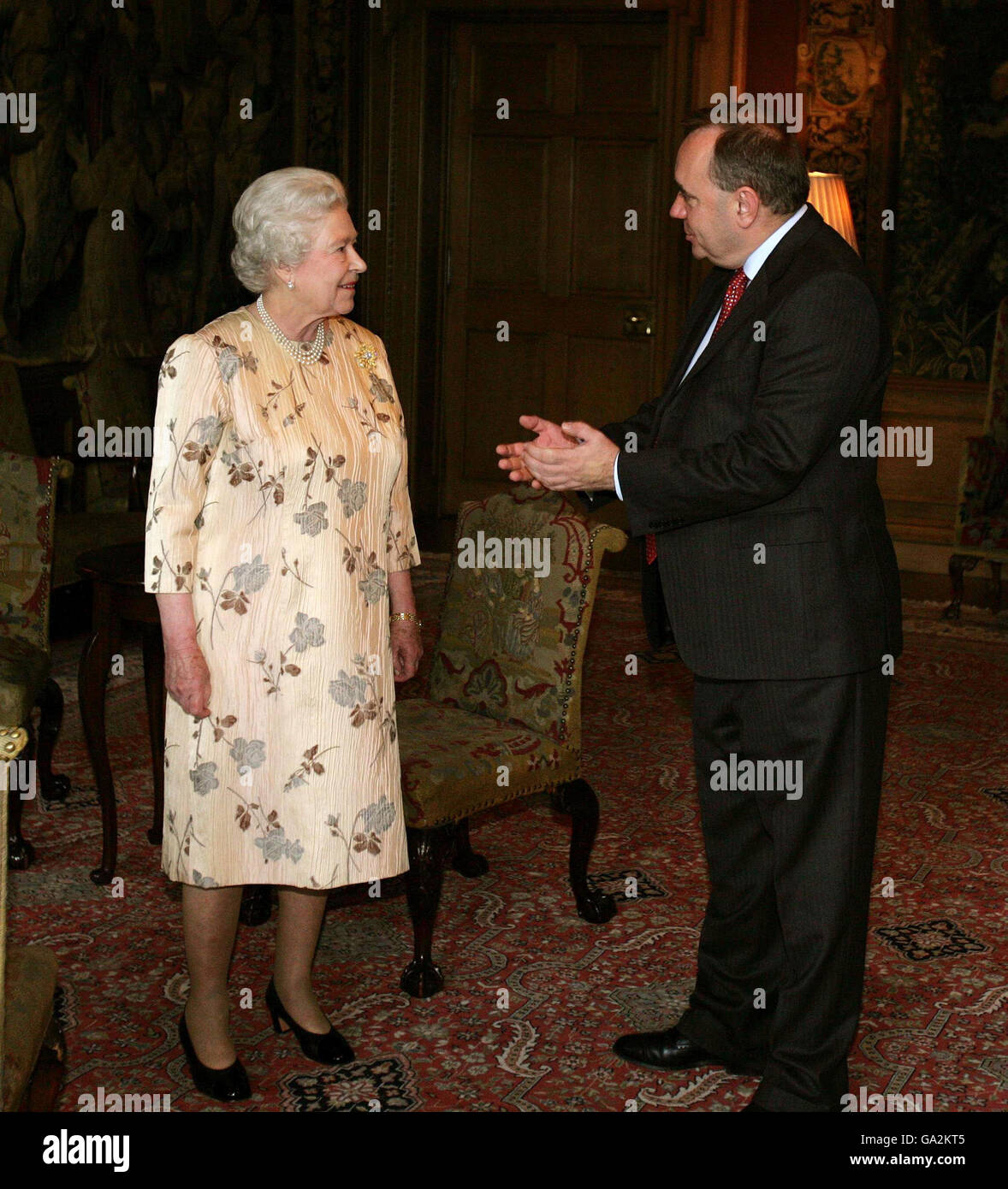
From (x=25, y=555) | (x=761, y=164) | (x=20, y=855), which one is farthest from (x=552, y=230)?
(x=761, y=164)

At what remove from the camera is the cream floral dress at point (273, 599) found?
269 cm

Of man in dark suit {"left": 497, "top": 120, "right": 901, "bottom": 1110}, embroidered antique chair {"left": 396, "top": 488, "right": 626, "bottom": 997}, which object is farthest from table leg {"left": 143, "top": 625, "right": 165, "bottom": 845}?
man in dark suit {"left": 497, "top": 120, "right": 901, "bottom": 1110}

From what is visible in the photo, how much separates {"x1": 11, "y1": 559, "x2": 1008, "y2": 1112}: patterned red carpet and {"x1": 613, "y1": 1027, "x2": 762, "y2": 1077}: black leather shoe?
0.03 meters

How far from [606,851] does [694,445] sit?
197 centimetres

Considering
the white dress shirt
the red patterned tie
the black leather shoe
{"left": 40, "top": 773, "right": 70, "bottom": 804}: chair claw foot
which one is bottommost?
the black leather shoe

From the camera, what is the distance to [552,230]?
28.2 feet

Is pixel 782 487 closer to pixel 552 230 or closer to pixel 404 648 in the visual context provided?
pixel 404 648

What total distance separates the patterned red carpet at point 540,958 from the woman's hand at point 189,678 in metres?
0.81

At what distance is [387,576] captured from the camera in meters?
3.11

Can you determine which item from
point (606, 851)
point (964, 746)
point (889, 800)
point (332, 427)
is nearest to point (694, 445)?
point (332, 427)

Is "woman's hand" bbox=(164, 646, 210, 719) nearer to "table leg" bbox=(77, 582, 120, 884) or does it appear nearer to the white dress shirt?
the white dress shirt

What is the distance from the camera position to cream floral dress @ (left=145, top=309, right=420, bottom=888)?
2693 mm
